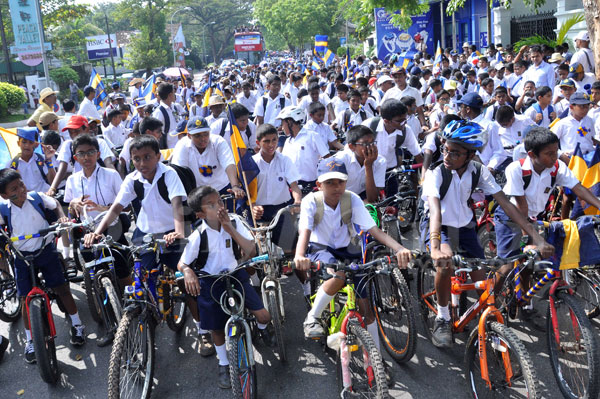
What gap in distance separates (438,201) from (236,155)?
2.35 meters

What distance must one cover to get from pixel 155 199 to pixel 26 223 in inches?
50.8

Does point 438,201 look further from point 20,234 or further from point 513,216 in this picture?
point 20,234

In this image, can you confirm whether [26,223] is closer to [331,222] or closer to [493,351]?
[331,222]

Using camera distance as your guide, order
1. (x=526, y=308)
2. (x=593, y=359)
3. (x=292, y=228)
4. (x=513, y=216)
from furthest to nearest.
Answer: (x=292, y=228), (x=526, y=308), (x=513, y=216), (x=593, y=359)

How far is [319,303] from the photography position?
4.21m

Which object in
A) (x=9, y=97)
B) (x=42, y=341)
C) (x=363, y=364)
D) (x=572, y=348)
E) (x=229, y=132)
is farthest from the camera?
(x=9, y=97)

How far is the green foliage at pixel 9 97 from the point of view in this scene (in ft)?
89.9

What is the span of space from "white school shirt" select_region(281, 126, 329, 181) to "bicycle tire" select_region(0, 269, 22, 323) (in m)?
3.52

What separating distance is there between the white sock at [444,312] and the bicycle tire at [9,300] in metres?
4.29

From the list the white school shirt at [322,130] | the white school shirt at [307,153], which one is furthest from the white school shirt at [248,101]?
the white school shirt at [307,153]

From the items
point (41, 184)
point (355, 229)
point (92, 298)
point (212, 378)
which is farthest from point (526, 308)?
point (41, 184)

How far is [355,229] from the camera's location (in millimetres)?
4777

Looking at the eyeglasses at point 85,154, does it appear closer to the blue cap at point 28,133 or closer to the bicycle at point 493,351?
the blue cap at point 28,133

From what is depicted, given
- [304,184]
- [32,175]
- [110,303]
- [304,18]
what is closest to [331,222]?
[110,303]
